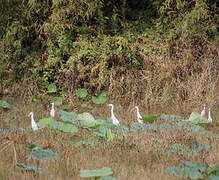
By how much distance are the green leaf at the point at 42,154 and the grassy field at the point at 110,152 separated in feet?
0.17

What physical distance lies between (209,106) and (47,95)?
124 inches

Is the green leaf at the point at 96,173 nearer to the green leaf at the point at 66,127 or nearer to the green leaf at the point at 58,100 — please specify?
the green leaf at the point at 66,127

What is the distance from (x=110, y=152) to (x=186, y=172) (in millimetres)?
1072

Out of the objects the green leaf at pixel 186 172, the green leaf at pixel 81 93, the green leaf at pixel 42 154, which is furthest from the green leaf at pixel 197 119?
the green leaf at pixel 42 154

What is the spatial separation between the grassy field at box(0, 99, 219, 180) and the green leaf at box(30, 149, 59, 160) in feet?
0.17

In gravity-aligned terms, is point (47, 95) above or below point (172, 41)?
below

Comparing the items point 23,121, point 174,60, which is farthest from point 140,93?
point 23,121

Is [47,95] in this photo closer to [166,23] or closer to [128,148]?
[166,23]

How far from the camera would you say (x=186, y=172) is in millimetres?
3969

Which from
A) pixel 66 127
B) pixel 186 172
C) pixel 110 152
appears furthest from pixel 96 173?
pixel 66 127

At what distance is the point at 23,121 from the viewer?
692 centimetres

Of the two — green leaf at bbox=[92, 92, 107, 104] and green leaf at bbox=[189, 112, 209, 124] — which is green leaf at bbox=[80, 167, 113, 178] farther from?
green leaf at bbox=[92, 92, 107, 104]

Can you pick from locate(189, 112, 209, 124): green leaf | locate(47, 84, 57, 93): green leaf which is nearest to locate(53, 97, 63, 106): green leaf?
locate(47, 84, 57, 93): green leaf

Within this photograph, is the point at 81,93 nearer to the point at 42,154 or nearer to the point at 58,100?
the point at 58,100
